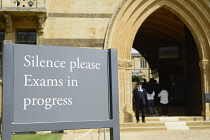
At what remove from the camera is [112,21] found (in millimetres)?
12391

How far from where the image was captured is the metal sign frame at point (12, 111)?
120 inches

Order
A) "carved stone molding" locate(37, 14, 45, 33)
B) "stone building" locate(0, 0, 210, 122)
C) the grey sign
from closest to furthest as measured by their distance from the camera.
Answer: the grey sign → "carved stone molding" locate(37, 14, 45, 33) → "stone building" locate(0, 0, 210, 122)

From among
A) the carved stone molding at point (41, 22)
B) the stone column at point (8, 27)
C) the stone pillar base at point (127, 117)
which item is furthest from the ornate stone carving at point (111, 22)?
the stone column at point (8, 27)

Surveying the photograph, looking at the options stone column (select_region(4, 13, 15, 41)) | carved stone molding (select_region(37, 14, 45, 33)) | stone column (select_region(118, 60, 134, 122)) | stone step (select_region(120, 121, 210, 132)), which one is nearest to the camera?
stone step (select_region(120, 121, 210, 132))

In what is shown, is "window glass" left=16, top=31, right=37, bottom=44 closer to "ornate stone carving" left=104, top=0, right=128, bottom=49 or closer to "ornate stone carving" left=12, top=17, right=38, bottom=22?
"ornate stone carving" left=12, top=17, right=38, bottom=22

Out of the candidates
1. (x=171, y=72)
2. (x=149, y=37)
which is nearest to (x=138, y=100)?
(x=149, y=37)

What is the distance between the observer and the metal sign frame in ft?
9.99

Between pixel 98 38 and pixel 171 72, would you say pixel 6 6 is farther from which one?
pixel 171 72

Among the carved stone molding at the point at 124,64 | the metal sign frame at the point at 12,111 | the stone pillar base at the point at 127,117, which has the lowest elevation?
the stone pillar base at the point at 127,117

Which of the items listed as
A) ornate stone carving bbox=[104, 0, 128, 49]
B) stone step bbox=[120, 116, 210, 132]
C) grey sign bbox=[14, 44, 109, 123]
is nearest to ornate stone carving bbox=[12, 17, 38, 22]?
ornate stone carving bbox=[104, 0, 128, 49]

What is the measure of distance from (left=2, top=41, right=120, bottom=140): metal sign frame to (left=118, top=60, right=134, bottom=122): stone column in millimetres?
8785

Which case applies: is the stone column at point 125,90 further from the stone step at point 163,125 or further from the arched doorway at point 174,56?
the arched doorway at point 174,56

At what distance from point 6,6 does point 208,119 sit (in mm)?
8879

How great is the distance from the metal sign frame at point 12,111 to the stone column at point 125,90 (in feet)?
28.8
